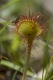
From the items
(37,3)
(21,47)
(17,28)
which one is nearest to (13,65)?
(17,28)

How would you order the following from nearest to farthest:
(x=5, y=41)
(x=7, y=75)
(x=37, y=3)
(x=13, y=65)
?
(x=13, y=65) < (x=7, y=75) < (x=5, y=41) < (x=37, y=3)

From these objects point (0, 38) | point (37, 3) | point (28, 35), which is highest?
point (37, 3)

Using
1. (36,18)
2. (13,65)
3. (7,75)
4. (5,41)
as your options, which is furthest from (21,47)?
(36,18)

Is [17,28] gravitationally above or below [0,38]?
below

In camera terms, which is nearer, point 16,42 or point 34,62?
point 16,42

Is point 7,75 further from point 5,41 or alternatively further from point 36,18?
point 36,18

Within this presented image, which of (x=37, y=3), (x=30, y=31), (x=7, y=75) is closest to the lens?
(x=30, y=31)
